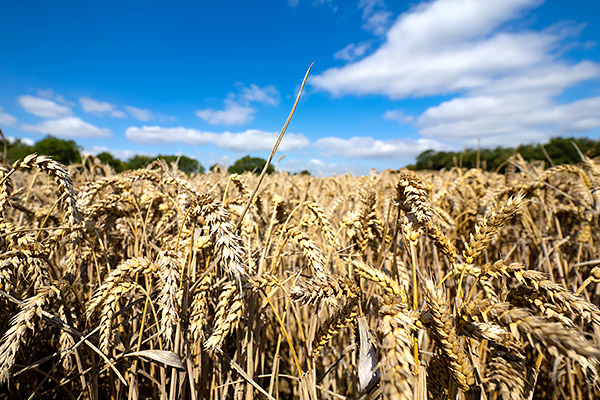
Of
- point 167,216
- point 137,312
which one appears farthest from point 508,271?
point 167,216

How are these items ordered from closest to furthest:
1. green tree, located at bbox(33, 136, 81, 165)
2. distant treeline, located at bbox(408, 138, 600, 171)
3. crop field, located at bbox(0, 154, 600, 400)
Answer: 1. crop field, located at bbox(0, 154, 600, 400)
2. distant treeline, located at bbox(408, 138, 600, 171)
3. green tree, located at bbox(33, 136, 81, 165)

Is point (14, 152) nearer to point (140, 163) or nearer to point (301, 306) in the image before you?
point (140, 163)

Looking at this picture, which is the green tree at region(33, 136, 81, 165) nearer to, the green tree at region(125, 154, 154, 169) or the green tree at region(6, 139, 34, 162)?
the green tree at region(6, 139, 34, 162)

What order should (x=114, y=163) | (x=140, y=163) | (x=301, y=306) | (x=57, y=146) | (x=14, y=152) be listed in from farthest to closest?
(x=57, y=146) → (x=14, y=152) → (x=114, y=163) → (x=140, y=163) → (x=301, y=306)

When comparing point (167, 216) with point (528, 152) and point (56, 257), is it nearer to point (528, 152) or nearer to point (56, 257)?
point (56, 257)

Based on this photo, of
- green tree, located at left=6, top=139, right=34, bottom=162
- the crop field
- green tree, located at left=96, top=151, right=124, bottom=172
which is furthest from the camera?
green tree, located at left=6, top=139, right=34, bottom=162

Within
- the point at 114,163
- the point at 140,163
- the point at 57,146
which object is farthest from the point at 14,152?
the point at 57,146

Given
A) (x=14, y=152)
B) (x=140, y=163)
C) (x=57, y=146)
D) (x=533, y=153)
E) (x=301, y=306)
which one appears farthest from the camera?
(x=57, y=146)

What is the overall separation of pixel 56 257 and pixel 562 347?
2473 mm

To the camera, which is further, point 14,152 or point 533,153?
point 533,153

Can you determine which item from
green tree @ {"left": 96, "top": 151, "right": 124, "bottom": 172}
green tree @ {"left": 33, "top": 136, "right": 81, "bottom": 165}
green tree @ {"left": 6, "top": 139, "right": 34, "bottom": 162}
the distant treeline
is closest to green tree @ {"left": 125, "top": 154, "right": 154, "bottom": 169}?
green tree @ {"left": 96, "top": 151, "right": 124, "bottom": 172}

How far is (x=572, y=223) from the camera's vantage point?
8.48ft

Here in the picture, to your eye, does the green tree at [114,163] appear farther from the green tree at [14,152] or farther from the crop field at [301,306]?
the crop field at [301,306]

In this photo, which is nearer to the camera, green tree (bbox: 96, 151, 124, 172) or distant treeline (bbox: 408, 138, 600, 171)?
green tree (bbox: 96, 151, 124, 172)
